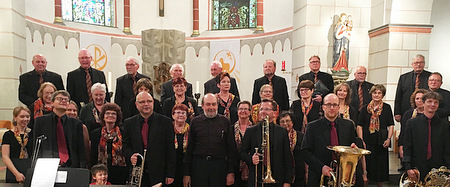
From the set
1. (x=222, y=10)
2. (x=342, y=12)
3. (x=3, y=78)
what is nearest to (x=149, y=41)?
(x=222, y=10)

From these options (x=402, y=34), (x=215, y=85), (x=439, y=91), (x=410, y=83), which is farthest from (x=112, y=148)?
(x=402, y=34)

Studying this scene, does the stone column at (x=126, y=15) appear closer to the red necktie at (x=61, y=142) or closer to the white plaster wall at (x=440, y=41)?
the white plaster wall at (x=440, y=41)

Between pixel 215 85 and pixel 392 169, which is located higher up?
pixel 215 85

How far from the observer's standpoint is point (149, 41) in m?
10.9

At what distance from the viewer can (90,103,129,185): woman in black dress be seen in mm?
3676

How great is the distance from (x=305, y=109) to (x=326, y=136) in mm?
980

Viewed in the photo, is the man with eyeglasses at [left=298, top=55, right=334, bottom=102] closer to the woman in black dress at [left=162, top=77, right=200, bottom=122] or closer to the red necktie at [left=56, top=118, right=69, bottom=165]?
the woman in black dress at [left=162, top=77, right=200, bottom=122]

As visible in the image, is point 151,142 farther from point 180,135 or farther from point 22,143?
point 22,143

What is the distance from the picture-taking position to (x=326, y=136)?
3.41 m

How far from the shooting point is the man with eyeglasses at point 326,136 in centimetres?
341

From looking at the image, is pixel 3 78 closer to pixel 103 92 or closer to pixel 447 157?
pixel 103 92

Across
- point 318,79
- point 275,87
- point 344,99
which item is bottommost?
point 344,99

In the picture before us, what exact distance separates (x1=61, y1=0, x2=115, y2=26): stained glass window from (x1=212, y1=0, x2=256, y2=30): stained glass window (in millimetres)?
3522

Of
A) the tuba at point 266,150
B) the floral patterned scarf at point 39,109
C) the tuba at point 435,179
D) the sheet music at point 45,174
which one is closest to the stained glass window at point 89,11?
the floral patterned scarf at point 39,109
